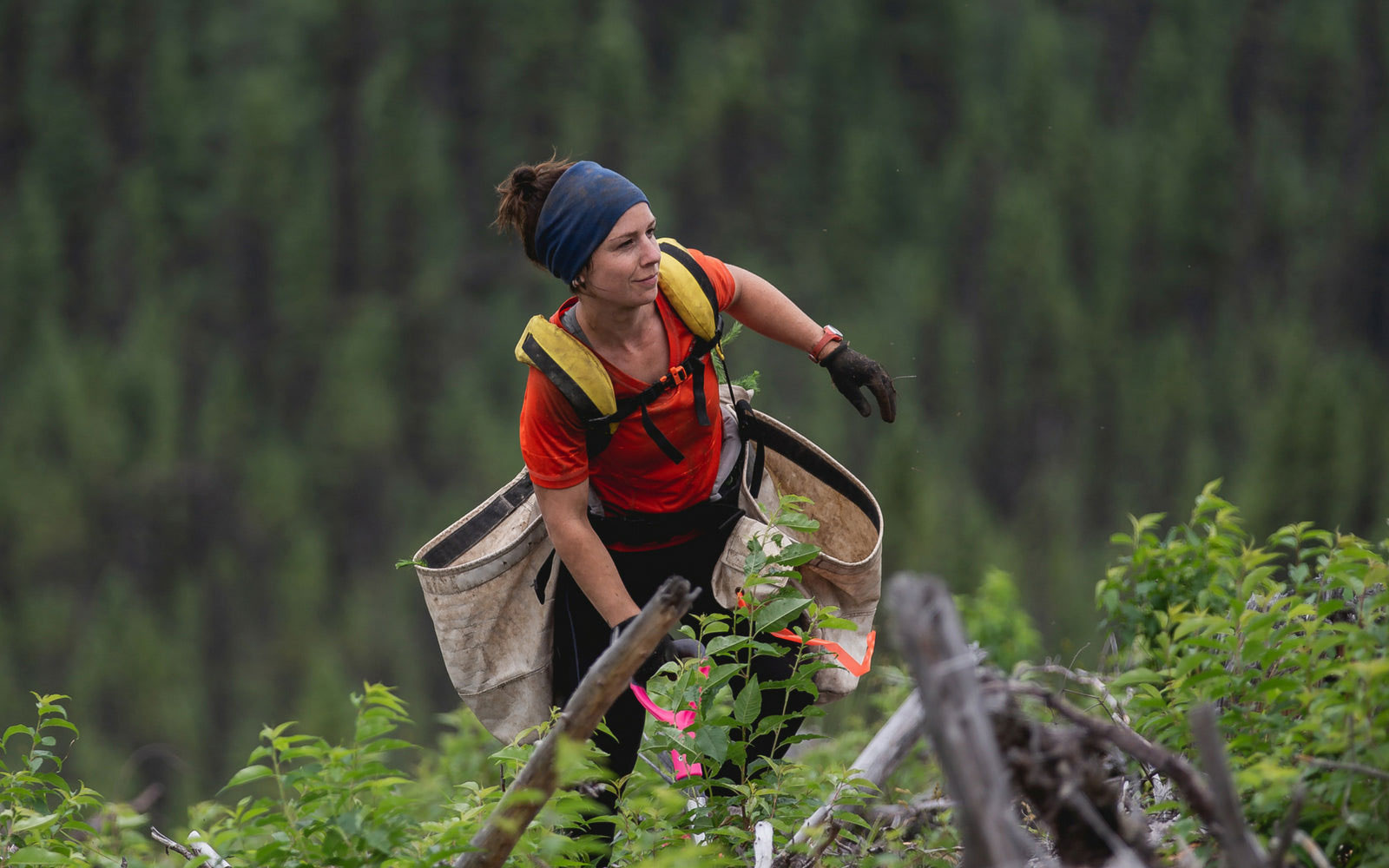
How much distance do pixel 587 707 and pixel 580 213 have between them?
1183mm

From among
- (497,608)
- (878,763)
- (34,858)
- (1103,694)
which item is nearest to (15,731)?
(34,858)

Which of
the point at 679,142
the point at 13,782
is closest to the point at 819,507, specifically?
the point at 13,782

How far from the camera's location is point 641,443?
3.09 m

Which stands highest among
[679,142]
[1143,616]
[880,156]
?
[880,156]

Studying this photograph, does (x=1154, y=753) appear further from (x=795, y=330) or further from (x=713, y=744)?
(x=795, y=330)

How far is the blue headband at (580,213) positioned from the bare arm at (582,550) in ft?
1.62

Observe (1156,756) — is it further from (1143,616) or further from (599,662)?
(1143,616)

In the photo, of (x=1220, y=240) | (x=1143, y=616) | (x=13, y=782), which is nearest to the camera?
(x=13, y=782)

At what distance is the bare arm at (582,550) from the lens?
2.98 m

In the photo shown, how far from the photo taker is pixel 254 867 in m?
2.19

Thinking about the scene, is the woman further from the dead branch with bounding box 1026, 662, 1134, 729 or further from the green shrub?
the green shrub

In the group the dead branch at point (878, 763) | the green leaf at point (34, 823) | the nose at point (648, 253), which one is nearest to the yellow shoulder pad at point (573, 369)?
the nose at point (648, 253)

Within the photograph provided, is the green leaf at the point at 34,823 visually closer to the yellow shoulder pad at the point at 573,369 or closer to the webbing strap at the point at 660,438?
the yellow shoulder pad at the point at 573,369

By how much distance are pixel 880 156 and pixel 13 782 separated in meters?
36.4
